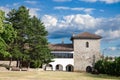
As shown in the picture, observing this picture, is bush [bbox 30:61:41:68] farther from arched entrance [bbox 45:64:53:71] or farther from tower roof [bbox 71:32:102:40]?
tower roof [bbox 71:32:102:40]

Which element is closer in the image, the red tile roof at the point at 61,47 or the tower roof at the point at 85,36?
the red tile roof at the point at 61,47

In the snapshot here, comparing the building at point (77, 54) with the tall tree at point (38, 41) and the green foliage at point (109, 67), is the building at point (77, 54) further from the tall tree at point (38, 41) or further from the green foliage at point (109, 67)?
the green foliage at point (109, 67)

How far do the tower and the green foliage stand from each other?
11.4 metres

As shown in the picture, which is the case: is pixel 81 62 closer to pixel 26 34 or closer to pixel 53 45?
pixel 53 45

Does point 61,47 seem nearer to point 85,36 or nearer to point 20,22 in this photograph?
point 85,36

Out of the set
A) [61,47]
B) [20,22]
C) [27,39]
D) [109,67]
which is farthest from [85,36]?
[20,22]

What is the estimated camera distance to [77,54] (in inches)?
3201

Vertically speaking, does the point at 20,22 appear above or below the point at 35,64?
above

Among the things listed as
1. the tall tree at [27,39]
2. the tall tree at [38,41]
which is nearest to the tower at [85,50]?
the tall tree at [38,41]

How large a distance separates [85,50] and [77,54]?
94.0 inches

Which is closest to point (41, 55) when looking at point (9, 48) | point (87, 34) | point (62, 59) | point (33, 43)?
point (33, 43)

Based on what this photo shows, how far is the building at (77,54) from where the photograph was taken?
8056 centimetres

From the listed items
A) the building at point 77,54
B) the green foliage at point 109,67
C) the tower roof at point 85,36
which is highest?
the tower roof at point 85,36

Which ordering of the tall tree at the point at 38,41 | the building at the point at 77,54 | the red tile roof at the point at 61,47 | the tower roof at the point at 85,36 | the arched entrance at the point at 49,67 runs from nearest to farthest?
the tall tree at the point at 38,41
the arched entrance at the point at 49,67
the building at the point at 77,54
the red tile roof at the point at 61,47
the tower roof at the point at 85,36
